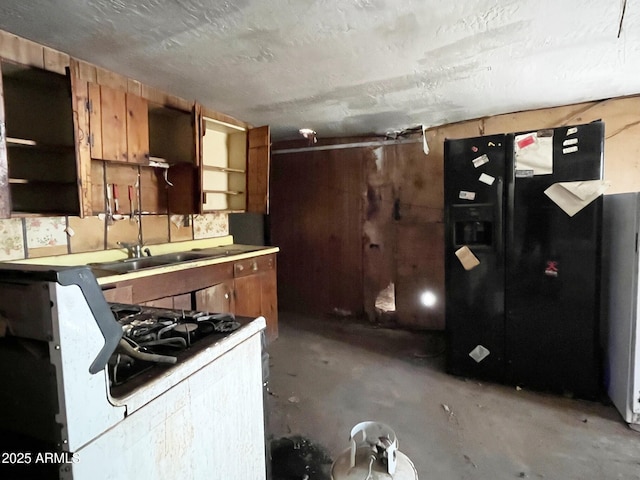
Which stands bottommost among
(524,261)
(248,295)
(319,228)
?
(248,295)

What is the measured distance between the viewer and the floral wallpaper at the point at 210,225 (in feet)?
10.6

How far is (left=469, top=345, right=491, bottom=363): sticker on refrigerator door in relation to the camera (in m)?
2.55

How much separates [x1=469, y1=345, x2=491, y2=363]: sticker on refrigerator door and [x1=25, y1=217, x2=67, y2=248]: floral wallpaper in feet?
9.53

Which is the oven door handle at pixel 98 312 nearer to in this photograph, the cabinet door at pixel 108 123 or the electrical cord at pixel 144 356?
the electrical cord at pixel 144 356

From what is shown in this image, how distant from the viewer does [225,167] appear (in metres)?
3.43

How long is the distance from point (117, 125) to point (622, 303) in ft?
11.0

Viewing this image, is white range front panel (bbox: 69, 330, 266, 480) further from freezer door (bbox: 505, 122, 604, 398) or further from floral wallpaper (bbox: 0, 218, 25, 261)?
freezer door (bbox: 505, 122, 604, 398)

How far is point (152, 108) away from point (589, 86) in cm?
327

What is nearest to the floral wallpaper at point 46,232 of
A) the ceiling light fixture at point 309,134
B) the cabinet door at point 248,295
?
the cabinet door at point 248,295

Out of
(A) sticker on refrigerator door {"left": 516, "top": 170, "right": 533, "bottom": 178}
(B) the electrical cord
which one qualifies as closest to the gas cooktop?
(B) the electrical cord

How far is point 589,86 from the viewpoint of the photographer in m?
2.57

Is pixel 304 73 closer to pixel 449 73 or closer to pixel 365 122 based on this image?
pixel 449 73

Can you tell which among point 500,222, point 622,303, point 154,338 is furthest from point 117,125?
point 622,303

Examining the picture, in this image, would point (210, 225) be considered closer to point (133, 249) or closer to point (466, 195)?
point (133, 249)
